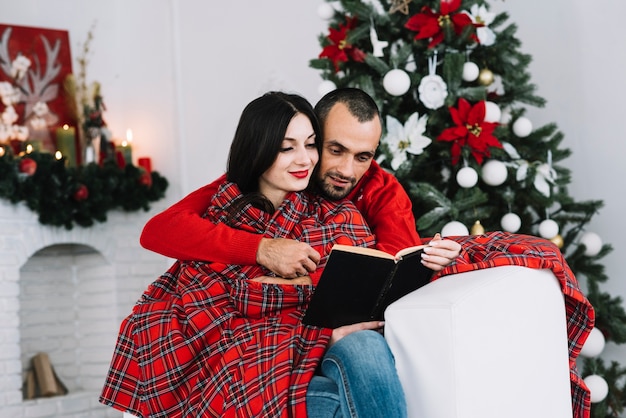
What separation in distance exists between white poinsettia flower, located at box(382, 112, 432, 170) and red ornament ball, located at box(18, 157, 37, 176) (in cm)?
202

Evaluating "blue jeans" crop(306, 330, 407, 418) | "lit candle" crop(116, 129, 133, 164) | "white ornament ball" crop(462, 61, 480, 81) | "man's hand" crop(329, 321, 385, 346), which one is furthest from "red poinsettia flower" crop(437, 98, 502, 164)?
"lit candle" crop(116, 129, 133, 164)

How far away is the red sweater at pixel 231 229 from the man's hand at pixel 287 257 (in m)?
0.03

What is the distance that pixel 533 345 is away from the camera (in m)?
1.85

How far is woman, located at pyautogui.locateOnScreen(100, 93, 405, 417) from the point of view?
67.6 inches

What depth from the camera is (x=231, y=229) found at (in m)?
2.06

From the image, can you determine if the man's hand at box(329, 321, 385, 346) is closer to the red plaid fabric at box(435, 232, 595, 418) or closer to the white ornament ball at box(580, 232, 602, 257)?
the red plaid fabric at box(435, 232, 595, 418)

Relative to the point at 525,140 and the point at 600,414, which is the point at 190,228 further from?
the point at 600,414

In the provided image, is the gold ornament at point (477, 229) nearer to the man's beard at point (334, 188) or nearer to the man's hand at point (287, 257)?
the man's beard at point (334, 188)

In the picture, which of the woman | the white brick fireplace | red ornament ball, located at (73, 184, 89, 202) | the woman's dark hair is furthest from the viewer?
the white brick fireplace

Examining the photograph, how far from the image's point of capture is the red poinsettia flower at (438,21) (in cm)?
300

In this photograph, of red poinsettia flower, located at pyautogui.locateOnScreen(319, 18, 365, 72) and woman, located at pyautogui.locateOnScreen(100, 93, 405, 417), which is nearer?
woman, located at pyautogui.locateOnScreen(100, 93, 405, 417)

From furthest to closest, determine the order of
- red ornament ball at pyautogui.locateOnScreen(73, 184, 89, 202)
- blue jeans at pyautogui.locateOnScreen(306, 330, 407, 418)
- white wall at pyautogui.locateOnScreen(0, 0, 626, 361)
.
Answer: red ornament ball at pyautogui.locateOnScreen(73, 184, 89, 202) < white wall at pyautogui.locateOnScreen(0, 0, 626, 361) < blue jeans at pyautogui.locateOnScreen(306, 330, 407, 418)

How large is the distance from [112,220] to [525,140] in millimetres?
2507

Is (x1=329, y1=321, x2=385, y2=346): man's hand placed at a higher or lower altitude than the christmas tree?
lower
